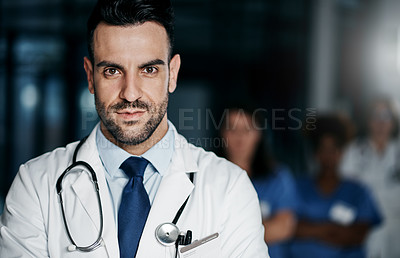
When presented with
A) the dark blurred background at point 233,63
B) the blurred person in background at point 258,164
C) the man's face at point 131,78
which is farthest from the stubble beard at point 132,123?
the dark blurred background at point 233,63

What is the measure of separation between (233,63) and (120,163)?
2987 millimetres

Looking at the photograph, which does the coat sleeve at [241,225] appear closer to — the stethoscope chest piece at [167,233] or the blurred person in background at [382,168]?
the stethoscope chest piece at [167,233]

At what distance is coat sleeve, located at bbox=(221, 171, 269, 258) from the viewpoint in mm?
994

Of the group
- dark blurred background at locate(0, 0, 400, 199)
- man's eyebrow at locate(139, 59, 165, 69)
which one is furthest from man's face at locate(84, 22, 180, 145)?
dark blurred background at locate(0, 0, 400, 199)

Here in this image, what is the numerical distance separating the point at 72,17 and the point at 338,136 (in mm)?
2374

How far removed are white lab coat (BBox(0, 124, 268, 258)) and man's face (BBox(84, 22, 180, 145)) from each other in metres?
0.15

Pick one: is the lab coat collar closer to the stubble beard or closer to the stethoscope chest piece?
the stethoscope chest piece

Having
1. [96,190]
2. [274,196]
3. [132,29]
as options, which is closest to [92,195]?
[96,190]

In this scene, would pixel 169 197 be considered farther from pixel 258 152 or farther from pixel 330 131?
pixel 330 131

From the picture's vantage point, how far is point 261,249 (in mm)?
1008

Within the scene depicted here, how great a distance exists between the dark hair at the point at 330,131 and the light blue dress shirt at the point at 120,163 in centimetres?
163

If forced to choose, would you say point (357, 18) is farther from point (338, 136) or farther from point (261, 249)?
point (261, 249)

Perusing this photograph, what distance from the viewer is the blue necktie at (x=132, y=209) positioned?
980 millimetres

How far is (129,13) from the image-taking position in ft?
3.08
